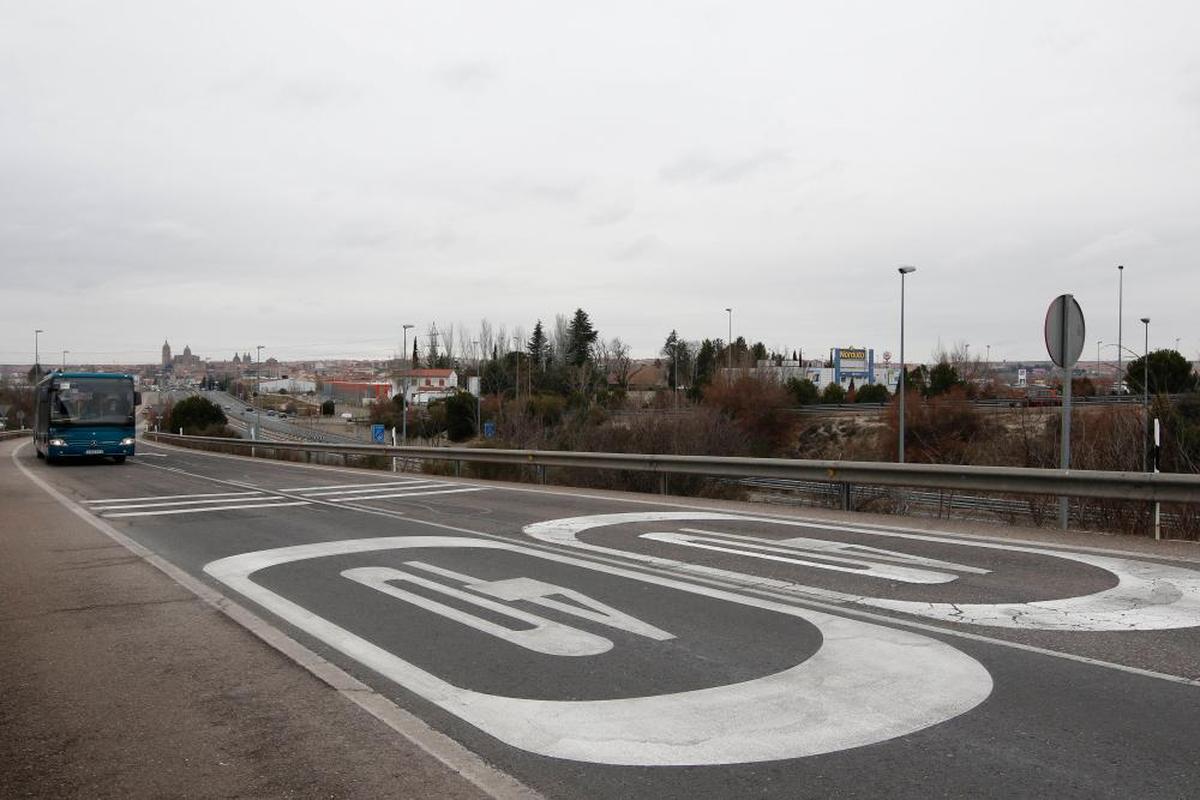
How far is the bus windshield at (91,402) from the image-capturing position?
92.2ft

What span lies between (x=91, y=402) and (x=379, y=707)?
28.0 metres

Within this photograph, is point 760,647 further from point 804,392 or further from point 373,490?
point 804,392

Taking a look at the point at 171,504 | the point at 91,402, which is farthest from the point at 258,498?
the point at 91,402

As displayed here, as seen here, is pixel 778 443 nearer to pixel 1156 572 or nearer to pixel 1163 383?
pixel 1163 383

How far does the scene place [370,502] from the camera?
15945mm

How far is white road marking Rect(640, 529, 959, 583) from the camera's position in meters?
7.98

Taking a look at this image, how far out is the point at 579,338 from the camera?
122 m

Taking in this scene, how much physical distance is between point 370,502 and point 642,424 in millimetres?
16857

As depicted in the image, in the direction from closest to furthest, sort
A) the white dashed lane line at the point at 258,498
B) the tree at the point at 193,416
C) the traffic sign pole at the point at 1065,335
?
the traffic sign pole at the point at 1065,335 < the white dashed lane line at the point at 258,498 < the tree at the point at 193,416

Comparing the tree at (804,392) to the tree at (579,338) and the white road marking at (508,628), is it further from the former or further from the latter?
the white road marking at (508,628)

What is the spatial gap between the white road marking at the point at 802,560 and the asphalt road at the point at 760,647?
5cm

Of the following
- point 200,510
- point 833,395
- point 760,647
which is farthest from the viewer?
point 833,395

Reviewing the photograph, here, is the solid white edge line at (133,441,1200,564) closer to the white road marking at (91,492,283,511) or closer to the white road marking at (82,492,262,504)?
the white road marking at (91,492,283,511)

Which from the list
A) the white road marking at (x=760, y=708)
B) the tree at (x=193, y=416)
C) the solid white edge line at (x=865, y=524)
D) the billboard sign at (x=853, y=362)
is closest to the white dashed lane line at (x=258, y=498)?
the solid white edge line at (x=865, y=524)
